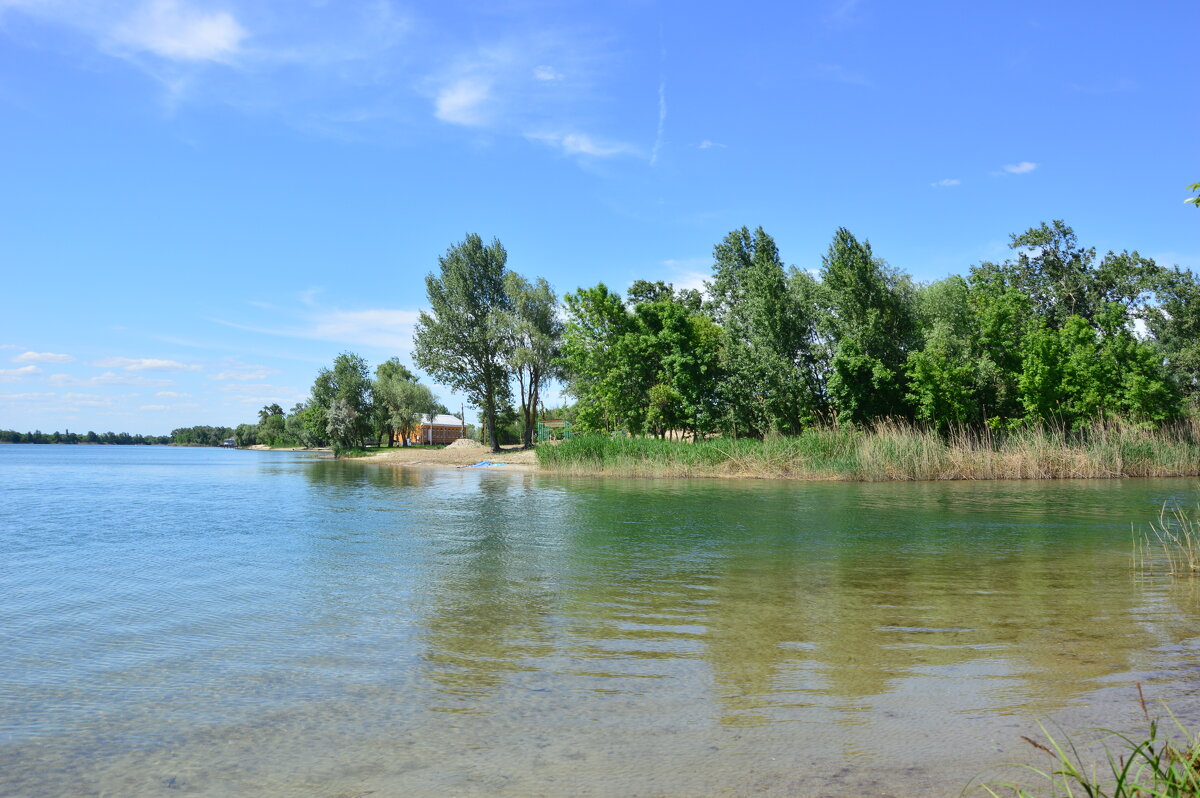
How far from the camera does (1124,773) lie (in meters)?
2.65

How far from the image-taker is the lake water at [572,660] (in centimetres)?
415

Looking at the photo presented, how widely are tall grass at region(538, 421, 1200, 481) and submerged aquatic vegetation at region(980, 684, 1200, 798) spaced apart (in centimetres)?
2847

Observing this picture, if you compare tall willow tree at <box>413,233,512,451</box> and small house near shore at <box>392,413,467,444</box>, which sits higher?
tall willow tree at <box>413,233,512,451</box>

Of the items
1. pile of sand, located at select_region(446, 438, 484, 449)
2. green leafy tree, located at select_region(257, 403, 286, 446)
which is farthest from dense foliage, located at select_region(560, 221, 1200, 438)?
green leafy tree, located at select_region(257, 403, 286, 446)


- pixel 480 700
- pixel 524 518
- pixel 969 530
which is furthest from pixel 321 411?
pixel 480 700

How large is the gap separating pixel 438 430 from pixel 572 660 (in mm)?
104706

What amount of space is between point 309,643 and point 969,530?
13.1 meters

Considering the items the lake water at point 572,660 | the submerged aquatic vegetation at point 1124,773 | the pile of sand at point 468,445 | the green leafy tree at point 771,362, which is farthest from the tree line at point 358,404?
the submerged aquatic vegetation at point 1124,773

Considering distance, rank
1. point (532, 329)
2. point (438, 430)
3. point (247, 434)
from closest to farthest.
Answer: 1. point (532, 329)
2. point (438, 430)
3. point (247, 434)

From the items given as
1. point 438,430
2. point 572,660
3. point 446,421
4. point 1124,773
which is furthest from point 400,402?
point 1124,773

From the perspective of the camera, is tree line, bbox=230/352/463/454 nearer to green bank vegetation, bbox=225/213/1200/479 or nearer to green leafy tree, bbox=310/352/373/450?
green leafy tree, bbox=310/352/373/450

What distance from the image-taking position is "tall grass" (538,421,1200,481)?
30.7 meters

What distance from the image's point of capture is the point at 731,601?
8.67 metres

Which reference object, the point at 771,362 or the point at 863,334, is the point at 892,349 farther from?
the point at 771,362
